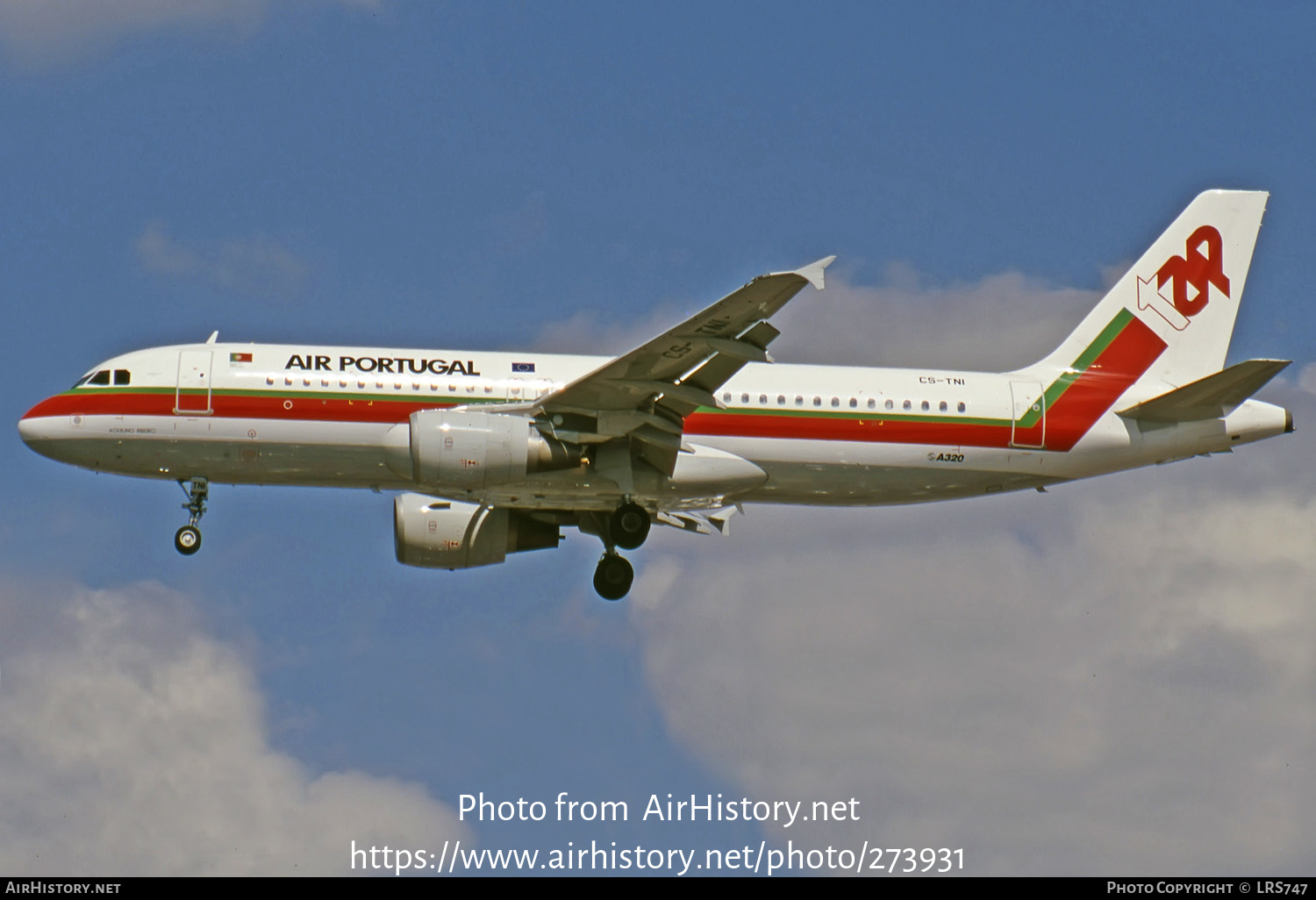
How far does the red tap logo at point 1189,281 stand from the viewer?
42.1 metres

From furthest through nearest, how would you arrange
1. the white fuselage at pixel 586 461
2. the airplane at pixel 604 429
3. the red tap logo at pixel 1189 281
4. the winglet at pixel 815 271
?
the red tap logo at pixel 1189 281 < the white fuselage at pixel 586 461 < the airplane at pixel 604 429 < the winglet at pixel 815 271

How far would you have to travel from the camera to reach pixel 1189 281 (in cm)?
4244

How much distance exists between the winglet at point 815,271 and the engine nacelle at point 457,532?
41.0 feet

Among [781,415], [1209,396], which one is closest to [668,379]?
[781,415]

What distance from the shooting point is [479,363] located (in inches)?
1517

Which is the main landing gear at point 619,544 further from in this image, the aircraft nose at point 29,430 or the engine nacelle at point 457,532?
the aircraft nose at point 29,430

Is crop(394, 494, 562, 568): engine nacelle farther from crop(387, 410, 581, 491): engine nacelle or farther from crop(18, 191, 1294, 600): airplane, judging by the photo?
crop(387, 410, 581, 491): engine nacelle

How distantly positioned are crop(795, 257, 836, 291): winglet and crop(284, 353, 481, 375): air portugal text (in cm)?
978

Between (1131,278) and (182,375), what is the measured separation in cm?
2101

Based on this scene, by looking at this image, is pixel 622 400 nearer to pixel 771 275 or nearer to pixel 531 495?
pixel 531 495

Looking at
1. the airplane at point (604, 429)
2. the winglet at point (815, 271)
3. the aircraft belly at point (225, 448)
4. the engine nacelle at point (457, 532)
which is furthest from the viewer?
the engine nacelle at point (457, 532)

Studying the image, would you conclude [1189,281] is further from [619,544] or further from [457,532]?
[457,532]

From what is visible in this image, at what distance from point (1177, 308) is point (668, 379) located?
43.7 feet

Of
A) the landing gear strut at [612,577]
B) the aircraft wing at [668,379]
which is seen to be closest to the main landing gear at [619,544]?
the landing gear strut at [612,577]
